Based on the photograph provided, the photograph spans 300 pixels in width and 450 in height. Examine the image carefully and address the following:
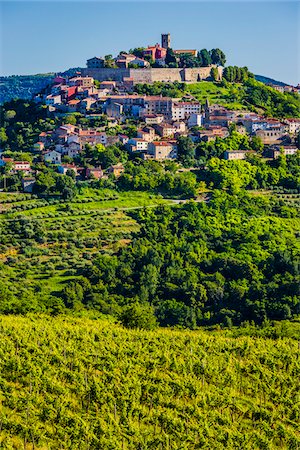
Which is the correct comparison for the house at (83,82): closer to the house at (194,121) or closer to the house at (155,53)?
the house at (155,53)

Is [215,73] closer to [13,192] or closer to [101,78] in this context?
[101,78]

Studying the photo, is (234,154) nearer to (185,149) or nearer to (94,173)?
(185,149)

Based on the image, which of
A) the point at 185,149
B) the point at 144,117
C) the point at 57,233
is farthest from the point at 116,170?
the point at 144,117

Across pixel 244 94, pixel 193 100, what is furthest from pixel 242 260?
pixel 244 94

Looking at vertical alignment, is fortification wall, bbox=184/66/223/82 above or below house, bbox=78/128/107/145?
above

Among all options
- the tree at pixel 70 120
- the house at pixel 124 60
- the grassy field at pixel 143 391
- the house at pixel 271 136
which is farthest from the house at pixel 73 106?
the grassy field at pixel 143 391

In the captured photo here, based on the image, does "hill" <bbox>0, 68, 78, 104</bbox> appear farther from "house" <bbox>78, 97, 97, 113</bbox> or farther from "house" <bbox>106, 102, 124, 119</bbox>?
"house" <bbox>106, 102, 124, 119</bbox>

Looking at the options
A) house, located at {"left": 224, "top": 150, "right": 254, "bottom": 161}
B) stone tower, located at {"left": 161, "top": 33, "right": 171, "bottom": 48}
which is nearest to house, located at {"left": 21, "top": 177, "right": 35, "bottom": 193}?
house, located at {"left": 224, "top": 150, "right": 254, "bottom": 161}
